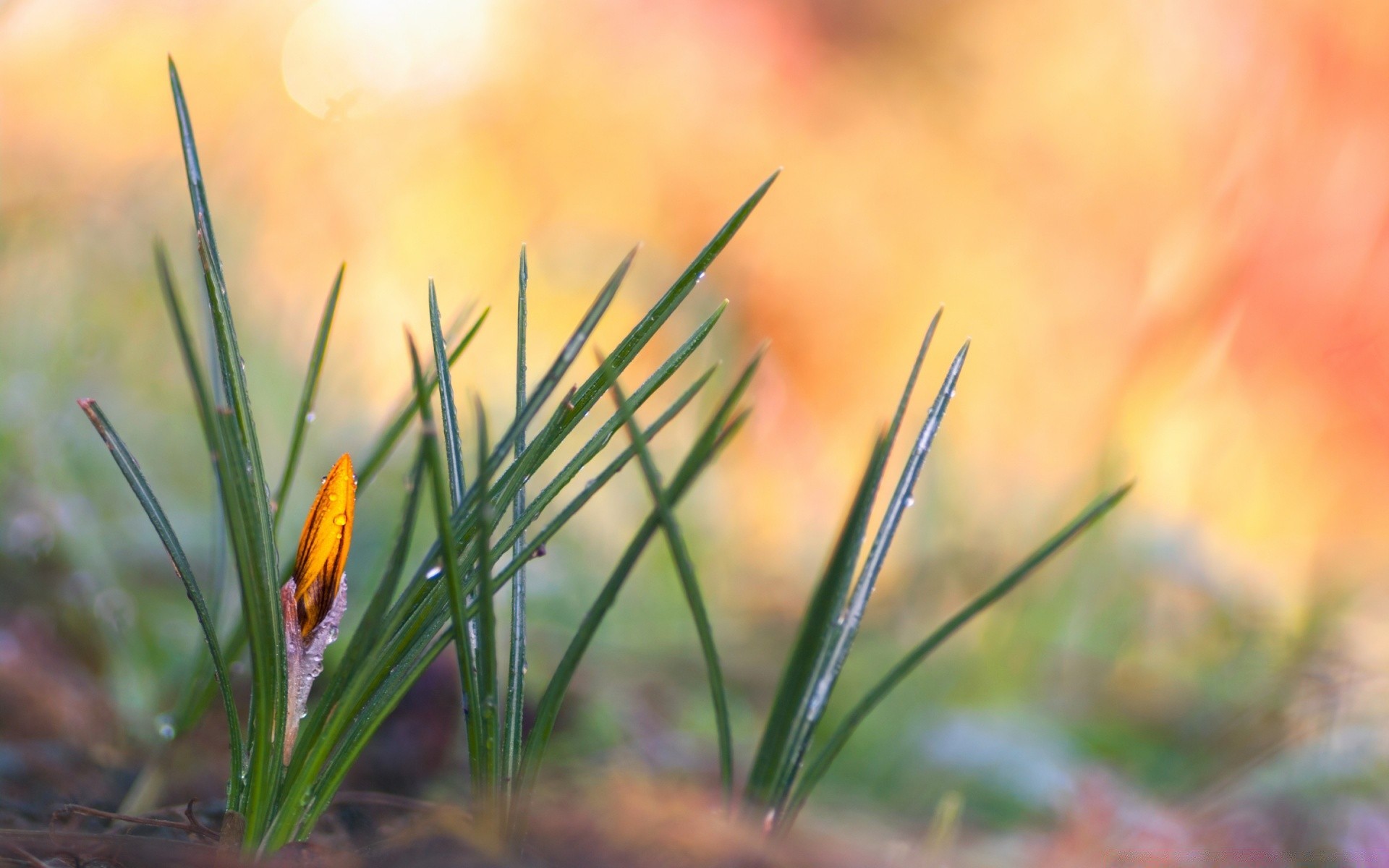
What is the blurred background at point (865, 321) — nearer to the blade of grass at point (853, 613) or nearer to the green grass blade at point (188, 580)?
the blade of grass at point (853, 613)

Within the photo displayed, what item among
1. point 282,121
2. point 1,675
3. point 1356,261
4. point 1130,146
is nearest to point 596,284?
point 282,121

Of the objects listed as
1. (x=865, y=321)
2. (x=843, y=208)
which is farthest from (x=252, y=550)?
(x=843, y=208)

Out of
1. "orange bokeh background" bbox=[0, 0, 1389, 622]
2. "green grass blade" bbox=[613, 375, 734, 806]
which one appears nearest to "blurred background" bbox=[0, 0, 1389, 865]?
"orange bokeh background" bbox=[0, 0, 1389, 622]

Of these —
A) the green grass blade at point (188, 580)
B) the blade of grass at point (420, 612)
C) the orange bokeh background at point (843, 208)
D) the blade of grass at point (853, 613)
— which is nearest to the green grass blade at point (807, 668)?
the blade of grass at point (853, 613)

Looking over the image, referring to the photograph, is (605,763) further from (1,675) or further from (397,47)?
(397,47)

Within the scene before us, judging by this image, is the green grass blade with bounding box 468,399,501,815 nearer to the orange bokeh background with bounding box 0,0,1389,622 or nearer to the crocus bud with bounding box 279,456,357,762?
the crocus bud with bounding box 279,456,357,762

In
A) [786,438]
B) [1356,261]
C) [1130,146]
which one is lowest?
[786,438]
